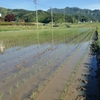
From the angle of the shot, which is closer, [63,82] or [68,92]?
[68,92]

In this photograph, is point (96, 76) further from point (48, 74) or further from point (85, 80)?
point (48, 74)

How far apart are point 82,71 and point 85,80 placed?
1.18 m

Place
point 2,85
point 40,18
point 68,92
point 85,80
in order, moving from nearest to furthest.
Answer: point 68,92, point 2,85, point 85,80, point 40,18

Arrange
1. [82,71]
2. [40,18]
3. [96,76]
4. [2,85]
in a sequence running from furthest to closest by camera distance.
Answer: [40,18] → [82,71] → [96,76] → [2,85]

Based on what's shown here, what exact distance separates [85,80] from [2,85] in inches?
94.5

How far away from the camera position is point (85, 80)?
→ 5.69m

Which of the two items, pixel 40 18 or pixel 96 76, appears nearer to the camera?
pixel 96 76

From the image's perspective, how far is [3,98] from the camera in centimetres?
438

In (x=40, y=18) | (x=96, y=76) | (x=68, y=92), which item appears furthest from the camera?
(x=40, y=18)

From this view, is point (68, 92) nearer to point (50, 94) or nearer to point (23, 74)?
point (50, 94)

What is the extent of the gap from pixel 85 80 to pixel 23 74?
2.09 metres

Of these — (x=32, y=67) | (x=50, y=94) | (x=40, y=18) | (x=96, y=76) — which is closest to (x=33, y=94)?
(x=50, y=94)

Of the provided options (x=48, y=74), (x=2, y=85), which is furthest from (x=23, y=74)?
(x=2, y=85)

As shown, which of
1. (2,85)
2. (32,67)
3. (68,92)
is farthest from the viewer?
(32,67)
